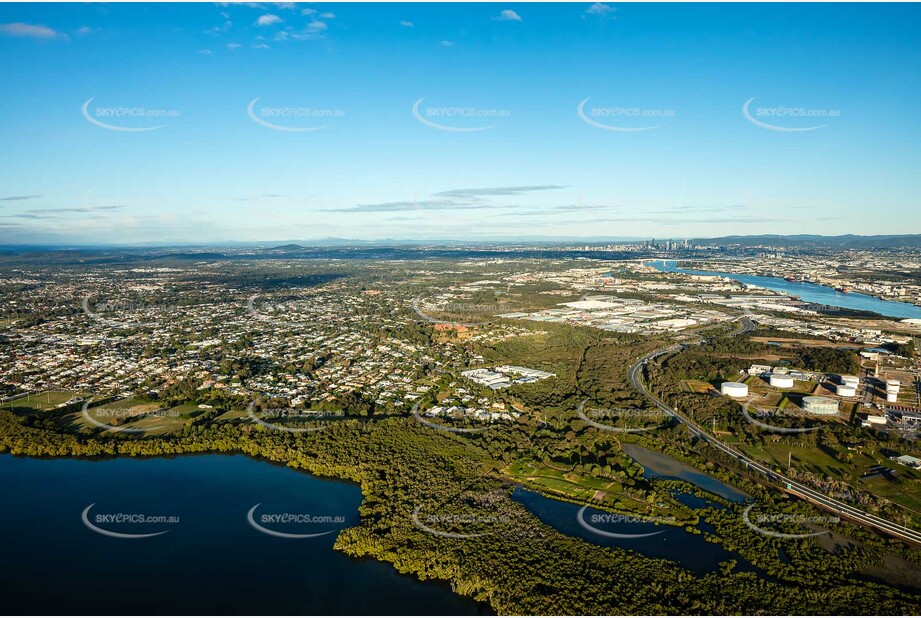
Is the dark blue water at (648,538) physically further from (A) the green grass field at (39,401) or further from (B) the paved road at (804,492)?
(A) the green grass field at (39,401)

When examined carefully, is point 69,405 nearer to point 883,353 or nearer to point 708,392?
point 708,392

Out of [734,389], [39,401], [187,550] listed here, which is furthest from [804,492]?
[39,401]

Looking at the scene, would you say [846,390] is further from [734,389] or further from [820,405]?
[734,389]

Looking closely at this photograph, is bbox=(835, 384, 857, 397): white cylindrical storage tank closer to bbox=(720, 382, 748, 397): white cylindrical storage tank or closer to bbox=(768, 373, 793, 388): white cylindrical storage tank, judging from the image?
bbox=(768, 373, 793, 388): white cylindrical storage tank

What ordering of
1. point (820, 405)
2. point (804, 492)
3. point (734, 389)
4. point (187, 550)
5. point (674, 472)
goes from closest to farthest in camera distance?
point (187, 550)
point (804, 492)
point (674, 472)
point (820, 405)
point (734, 389)

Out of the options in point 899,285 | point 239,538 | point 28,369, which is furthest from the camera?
point 899,285

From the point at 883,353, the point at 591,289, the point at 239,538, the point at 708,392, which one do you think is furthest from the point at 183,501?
the point at 591,289
